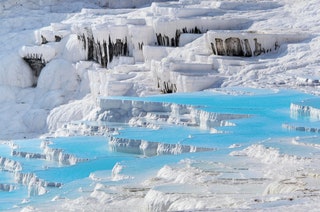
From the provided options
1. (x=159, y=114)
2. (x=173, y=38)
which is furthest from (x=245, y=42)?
(x=159, y=114)

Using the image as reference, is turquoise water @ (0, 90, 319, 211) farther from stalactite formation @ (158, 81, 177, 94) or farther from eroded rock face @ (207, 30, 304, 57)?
eroded rock face @ (207, 30, 304, 57)

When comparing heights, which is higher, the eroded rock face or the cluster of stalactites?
the eroded rock face

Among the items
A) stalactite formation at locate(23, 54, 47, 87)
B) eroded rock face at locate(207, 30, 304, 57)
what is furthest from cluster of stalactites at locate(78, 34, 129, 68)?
A: eroded rock face at locate(207, 30, 304, 57)

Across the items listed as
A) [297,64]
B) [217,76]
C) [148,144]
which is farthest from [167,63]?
[148,144]

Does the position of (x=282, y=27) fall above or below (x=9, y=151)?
above

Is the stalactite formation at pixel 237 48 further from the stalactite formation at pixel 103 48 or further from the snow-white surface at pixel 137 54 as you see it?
the stalactite formation at pixel 103 48

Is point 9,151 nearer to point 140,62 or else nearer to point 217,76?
point 217,76
